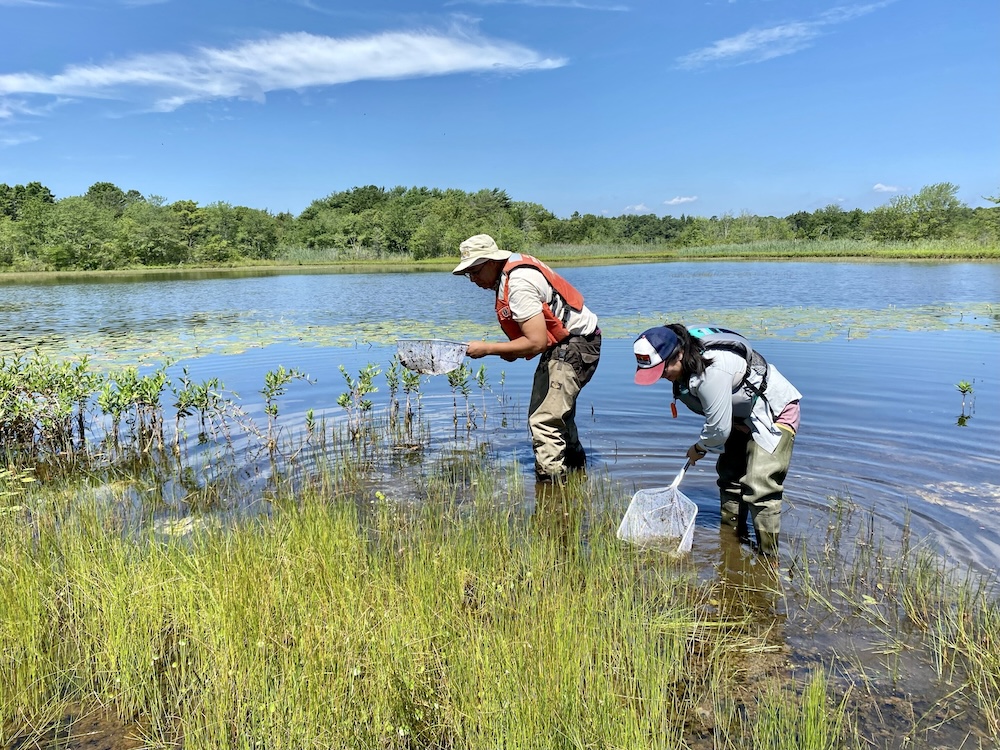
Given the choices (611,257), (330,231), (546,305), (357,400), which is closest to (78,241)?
(330,231)

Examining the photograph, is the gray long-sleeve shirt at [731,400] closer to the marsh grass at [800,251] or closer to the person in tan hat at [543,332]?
the person in tan hat at [543,332]

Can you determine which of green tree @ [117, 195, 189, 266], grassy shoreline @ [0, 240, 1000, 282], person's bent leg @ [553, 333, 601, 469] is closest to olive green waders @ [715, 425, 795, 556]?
person's bent leg @ [553, 333, 601, 469]

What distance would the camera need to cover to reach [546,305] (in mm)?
5184

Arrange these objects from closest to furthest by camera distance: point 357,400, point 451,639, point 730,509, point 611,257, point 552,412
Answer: point 451,639
point 730,509
point 552,412
point 357,400
point 611,257

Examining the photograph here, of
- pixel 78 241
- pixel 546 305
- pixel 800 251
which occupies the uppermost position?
pixel 78 241

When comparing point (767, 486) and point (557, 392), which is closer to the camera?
point (767, 486)

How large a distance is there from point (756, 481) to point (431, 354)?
2.57 metres

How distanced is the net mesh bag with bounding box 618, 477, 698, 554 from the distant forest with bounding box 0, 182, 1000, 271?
5339 cm

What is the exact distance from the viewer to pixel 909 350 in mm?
12148

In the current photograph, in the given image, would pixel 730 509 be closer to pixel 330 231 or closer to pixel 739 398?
pixel 739 398

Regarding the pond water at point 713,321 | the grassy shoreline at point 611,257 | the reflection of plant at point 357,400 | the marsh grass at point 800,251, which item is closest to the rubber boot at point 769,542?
the pond water at point 713,321

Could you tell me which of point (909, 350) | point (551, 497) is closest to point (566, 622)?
point (551, 497)

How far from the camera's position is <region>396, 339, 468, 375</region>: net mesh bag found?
5055 millimetres

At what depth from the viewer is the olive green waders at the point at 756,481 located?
13.9 ft
